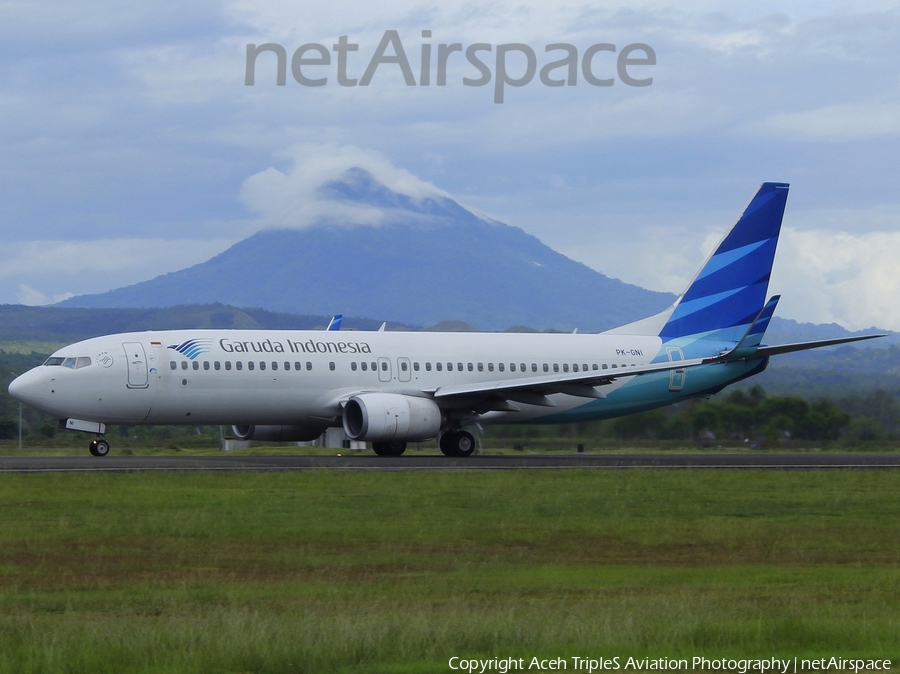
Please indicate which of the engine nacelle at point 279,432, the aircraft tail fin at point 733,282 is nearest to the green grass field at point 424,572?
the engine nacelle at point 279,432

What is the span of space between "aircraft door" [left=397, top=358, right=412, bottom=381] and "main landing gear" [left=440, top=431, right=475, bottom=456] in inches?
85.3

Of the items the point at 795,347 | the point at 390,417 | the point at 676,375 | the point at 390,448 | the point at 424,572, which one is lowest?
the point at 424,572

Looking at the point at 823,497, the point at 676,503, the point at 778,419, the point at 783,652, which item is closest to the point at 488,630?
the point at 783,652

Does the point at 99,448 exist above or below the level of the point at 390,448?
above

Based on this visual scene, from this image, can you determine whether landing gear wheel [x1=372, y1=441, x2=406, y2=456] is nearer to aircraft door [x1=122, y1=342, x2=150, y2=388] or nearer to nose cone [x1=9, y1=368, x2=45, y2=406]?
aircraft door [x1=122, y1=342, x2=150, y2=388]

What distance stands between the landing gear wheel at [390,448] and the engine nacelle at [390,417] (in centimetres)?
132

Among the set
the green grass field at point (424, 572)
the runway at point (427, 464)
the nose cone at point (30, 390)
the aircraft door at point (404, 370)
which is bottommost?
the green grass field at point (424, 572)

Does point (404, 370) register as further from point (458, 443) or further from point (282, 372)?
point (282, 372)

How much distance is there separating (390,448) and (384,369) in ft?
7.91

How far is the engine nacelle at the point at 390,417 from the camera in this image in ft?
120

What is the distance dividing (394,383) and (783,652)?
29.8m

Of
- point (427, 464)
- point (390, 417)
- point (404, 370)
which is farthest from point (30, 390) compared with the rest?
point (427, 464)

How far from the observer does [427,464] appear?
33.4 metres

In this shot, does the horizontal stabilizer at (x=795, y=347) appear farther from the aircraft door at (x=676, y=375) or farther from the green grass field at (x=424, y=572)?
the green grass field at (x=424, y=572)
